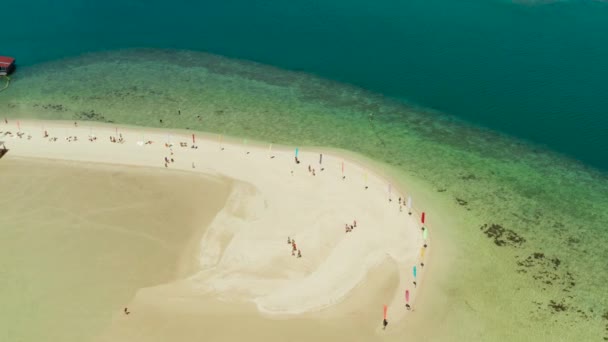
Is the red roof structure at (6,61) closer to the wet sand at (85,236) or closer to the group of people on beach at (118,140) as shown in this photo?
the wet sand at (85,236)

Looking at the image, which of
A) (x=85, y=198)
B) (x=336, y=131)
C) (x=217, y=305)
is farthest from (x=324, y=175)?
(x=85, y=198)

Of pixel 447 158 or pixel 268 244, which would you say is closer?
pixel 268 244

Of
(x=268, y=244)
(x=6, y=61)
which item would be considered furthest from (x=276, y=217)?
(x=6, y=61)

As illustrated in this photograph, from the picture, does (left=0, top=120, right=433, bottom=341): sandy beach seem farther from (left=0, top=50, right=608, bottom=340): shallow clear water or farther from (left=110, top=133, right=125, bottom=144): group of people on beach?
(left=0, top=50, right=608, bottom=340): shallow clear water

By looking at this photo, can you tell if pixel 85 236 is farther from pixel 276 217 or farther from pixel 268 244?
pixel 276 217

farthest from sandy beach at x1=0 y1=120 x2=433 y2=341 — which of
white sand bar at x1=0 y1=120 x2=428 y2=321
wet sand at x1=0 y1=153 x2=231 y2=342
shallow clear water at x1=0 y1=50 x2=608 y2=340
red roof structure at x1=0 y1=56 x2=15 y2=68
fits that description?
red roof structure at x1=0 y1=56 x2=15 y2=68

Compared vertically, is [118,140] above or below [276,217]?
above
